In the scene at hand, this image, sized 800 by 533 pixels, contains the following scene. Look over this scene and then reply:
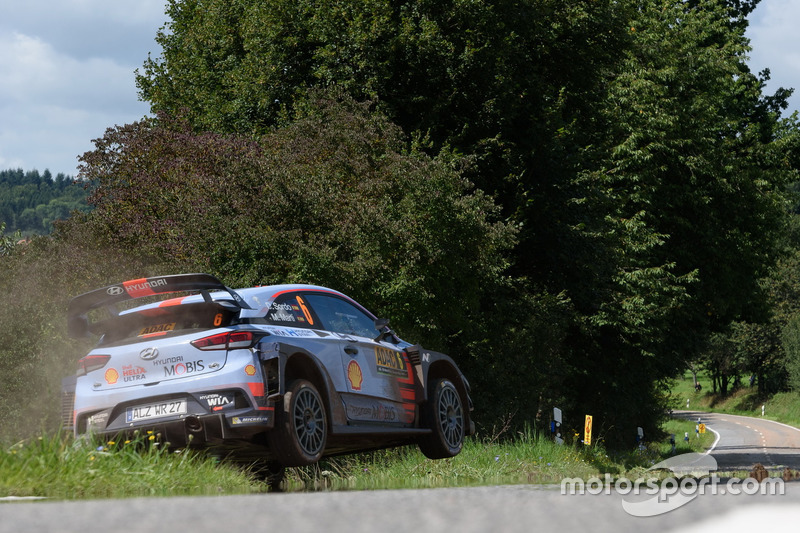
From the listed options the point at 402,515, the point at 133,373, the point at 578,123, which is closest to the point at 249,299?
the point at 133,373

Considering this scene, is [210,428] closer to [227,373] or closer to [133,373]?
[227,373]

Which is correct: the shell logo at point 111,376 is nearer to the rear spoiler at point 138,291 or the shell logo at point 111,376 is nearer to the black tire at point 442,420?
the rear spoiler at point 138,291

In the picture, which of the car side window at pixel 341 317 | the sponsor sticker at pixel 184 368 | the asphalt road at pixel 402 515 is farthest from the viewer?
the car side window at pixel 341 317

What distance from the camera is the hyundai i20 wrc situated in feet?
27.2

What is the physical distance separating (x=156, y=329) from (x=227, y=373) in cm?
91

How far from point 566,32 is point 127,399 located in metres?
24.2

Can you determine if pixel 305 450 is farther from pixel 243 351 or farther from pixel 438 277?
pixel 438 277

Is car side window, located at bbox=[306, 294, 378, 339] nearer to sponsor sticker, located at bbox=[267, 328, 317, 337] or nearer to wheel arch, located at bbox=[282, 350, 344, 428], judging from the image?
sponsor sticker, located at bbox=[267, 328, 317, 337]

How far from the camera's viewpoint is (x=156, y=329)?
8.85 m

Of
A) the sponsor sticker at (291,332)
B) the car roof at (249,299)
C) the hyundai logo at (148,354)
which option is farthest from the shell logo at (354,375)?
the hyundai logo at (148,354)

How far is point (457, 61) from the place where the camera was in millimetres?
27297

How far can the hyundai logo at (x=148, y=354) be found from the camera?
A: 857 cm

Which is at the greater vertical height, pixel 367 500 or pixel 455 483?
pixel 367 500

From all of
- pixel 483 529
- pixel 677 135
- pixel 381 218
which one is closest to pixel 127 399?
pixel 483 529
